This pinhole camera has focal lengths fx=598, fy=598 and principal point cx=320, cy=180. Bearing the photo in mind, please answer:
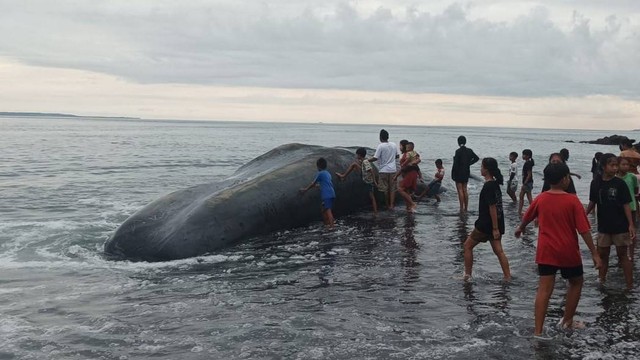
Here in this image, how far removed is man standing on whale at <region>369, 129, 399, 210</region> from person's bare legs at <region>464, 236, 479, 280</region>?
280 inches

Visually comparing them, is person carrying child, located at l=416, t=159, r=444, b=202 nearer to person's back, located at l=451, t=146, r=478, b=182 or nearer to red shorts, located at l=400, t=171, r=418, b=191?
red shorts, located at l=400, t=171, r=418, b=191

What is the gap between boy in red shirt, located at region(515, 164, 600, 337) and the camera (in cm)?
673

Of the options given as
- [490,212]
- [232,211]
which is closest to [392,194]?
[232,211]

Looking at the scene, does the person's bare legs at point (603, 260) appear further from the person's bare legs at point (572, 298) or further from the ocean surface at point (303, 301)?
the person's bare legs at point (572, 298)

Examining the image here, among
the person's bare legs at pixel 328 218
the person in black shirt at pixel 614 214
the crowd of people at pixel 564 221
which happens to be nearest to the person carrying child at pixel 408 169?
the person's bare legs at pixel 328 218

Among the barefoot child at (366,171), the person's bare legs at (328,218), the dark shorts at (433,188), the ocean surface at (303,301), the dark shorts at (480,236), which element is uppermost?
the barefoot child at (366,171)

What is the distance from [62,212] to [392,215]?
9785 mm

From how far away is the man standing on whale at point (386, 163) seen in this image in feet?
53.5

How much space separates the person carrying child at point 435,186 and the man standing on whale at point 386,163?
234 cm

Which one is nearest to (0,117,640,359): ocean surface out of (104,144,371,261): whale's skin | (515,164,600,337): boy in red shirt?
(104,144,371,261): whale's skin

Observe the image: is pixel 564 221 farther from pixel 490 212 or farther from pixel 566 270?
pixel 490 212

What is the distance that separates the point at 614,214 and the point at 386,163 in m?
8.09

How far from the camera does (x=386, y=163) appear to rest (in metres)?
16.4

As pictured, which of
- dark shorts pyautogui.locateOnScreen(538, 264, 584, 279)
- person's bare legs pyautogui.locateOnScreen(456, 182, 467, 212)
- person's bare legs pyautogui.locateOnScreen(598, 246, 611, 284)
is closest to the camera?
dark shorts pyautogui.locateOnScreen(538, 264, 584, 279)
